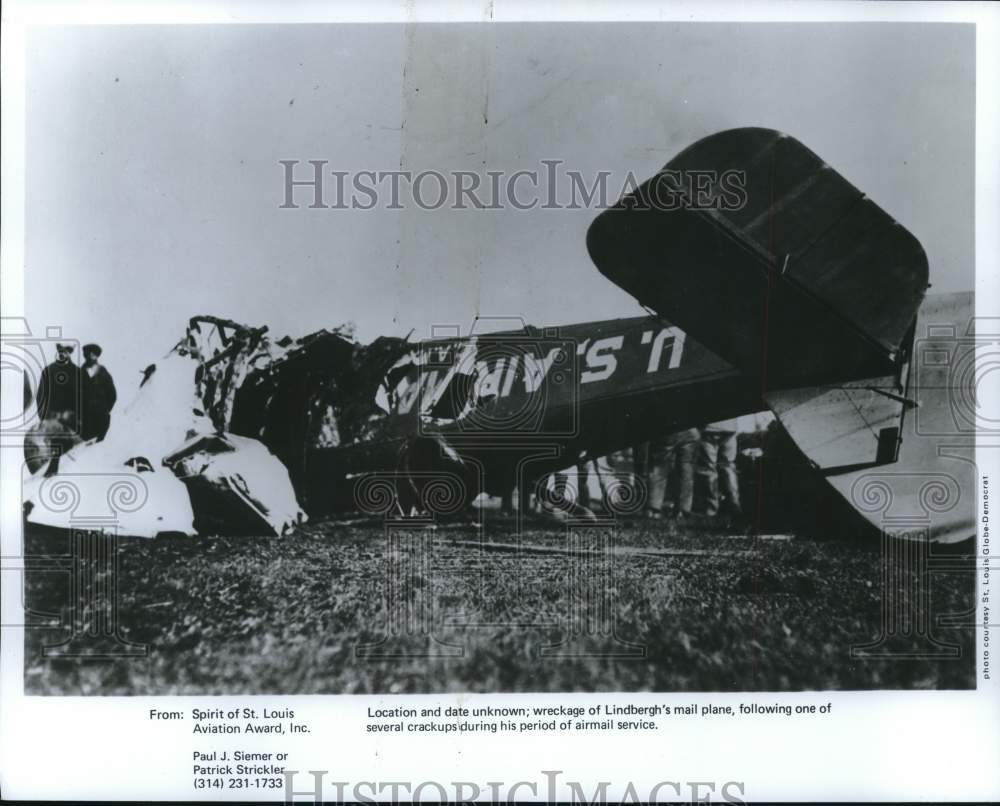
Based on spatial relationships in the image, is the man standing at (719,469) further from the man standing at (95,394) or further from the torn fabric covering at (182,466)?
the man standing at (95,394)

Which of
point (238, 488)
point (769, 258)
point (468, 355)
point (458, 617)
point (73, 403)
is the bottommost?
point (458, 617)

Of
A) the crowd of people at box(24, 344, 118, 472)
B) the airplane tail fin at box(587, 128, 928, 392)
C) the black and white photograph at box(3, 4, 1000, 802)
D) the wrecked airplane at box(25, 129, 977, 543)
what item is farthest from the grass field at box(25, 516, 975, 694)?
the airplane tail fin at box(587, 128, 928, 392)

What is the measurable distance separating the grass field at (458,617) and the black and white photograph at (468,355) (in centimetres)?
1

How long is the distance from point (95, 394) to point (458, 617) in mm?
1392

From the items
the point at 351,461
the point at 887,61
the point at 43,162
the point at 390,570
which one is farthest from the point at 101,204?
the point at 887,61

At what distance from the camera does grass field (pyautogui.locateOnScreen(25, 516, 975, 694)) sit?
2240 millimetres

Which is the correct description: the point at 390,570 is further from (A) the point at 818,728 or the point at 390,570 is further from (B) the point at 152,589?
(A) the point at 818,728

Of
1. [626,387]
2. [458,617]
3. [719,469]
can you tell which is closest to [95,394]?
[458,617]

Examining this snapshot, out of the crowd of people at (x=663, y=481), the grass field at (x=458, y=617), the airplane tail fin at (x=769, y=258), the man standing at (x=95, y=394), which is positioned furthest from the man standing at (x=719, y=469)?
the man standing at (x=95, y=394)

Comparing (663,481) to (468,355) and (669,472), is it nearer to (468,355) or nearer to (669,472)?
(669,472)

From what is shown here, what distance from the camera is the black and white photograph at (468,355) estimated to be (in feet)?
7.36

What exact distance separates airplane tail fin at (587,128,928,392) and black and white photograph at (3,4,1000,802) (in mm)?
12

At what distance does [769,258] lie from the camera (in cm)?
227

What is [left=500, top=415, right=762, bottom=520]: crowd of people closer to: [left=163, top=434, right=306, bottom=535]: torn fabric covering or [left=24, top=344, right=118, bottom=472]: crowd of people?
[left=163, top=434, right=306, bottom=535]: torn fabric covering
